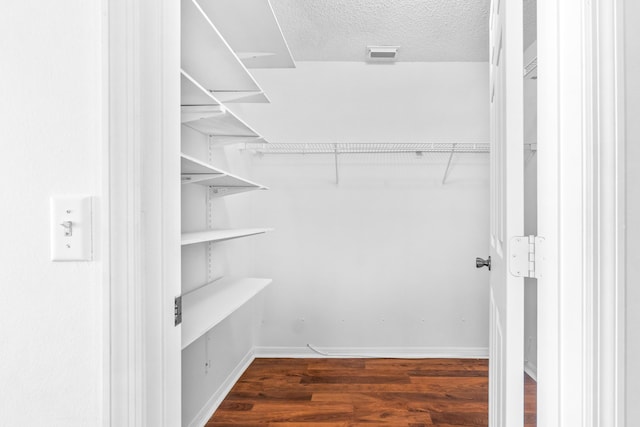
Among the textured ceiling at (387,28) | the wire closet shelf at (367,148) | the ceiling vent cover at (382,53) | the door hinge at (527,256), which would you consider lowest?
the door hinge at (527,256)

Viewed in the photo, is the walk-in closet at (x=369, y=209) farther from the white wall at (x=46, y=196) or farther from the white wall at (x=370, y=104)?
the white wall at (x=46, y=196)

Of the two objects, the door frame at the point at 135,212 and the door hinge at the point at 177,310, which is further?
the door hinge at the point at 177,310

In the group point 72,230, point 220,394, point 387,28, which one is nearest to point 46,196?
point 72,230

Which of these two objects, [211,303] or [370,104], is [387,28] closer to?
[370,104]

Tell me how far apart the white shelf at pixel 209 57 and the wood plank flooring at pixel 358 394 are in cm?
170

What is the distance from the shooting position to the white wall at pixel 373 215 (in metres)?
3.06

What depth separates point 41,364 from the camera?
2.26ft

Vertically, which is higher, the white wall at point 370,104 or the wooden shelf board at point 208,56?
the white wall at point 370,104
